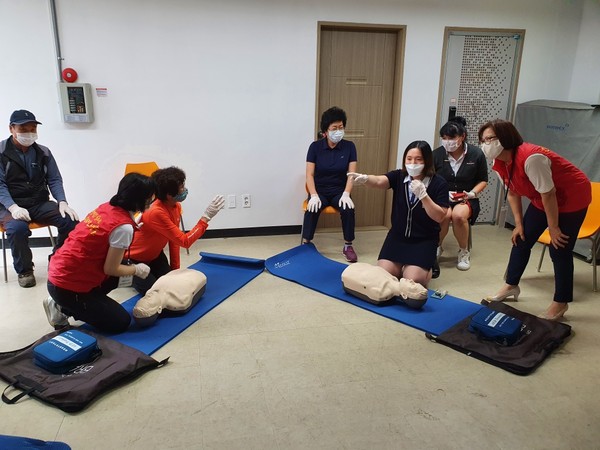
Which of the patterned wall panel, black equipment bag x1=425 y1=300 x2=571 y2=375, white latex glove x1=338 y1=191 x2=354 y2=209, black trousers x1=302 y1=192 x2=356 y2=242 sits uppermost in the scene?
the patterned wall panel

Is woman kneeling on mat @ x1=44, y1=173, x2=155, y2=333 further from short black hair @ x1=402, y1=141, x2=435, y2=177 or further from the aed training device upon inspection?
the aed training device

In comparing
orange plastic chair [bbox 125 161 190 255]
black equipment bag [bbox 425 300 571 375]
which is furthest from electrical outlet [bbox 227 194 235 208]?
black equipment bag [bbox 425 300 571 375]

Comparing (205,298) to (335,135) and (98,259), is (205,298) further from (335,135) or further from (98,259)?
(335,135)

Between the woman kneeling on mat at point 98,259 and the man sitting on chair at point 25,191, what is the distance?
91 cm

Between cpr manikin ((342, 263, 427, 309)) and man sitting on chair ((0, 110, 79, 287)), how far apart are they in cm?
212

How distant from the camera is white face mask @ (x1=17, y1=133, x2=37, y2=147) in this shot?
3.10 metres

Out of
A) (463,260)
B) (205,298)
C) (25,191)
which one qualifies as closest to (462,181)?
(463,260)

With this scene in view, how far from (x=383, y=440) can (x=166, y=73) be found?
131 inches

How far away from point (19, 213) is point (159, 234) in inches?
41.8

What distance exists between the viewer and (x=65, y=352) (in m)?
2.00

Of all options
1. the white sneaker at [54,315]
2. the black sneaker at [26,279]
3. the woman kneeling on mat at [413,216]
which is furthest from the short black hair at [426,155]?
the black sneaker at [26,279]

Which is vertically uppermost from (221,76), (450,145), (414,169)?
(221,76)

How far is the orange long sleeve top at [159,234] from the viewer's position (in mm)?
2691

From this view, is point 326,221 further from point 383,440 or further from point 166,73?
point 383,440
